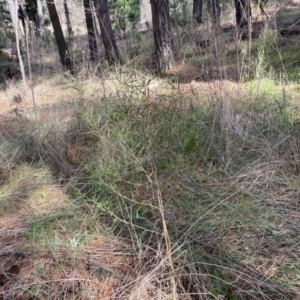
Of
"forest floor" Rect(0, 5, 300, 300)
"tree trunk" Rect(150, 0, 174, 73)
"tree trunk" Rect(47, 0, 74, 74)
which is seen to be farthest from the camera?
"tree trunk" Rect(47, 0, 74, 74)

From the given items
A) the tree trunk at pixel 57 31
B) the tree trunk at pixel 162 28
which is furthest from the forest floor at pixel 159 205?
the tree trunk at pixel 57 31

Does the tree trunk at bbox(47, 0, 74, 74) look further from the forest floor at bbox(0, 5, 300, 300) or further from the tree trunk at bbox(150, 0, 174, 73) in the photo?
the forest floor at bbox(0, 5, 300, 300)

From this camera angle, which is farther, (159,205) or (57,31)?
(57,31)

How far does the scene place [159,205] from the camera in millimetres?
1153

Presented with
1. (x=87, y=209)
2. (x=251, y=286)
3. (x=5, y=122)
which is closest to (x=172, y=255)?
(x=251, y=286)

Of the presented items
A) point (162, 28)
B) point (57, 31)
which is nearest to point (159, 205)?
point (162, 28)

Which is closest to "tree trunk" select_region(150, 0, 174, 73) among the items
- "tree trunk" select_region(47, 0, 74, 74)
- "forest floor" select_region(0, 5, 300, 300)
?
"forest floor" select_region(0, 5, 300, 300)

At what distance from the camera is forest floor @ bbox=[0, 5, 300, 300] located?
114cm

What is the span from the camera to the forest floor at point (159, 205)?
114 centimetres

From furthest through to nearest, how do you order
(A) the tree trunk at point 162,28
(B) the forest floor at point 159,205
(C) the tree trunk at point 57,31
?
(C) the tree trunk at point 57,31
(A) the tree trunk at point 162,28
(B) the forest floor at point 159,205

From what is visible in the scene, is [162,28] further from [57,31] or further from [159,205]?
[159,205]

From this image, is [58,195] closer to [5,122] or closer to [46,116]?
[46,116]

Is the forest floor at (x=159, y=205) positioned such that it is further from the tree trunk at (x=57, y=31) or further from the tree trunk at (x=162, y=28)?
the tree trunk at (x=57, y=31)

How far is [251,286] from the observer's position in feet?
3.53
